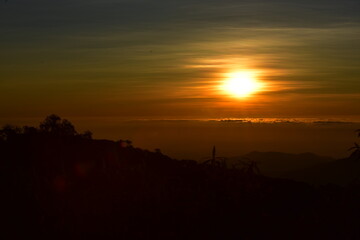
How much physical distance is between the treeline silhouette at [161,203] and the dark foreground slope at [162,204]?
0.05ft

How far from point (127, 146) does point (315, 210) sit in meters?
4.56

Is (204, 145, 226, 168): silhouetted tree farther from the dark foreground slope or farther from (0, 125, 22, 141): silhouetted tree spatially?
(0, 125, 22, 141): silhouetted tree

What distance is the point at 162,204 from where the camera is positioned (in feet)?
24.9

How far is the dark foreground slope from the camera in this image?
7227 mm

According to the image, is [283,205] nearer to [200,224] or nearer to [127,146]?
[200,224]

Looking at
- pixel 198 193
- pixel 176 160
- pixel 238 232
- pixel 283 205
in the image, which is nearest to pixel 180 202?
pixel 198 193

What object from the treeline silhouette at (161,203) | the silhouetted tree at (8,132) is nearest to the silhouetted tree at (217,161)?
the treeline silhouette at (161,203)

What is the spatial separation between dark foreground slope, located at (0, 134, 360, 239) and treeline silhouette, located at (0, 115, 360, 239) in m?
0.01

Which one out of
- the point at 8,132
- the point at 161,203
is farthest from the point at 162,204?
the point at 8,132

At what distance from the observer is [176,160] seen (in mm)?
10328

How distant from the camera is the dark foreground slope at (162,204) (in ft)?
23.7

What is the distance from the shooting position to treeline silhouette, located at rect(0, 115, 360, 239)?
23.7ft

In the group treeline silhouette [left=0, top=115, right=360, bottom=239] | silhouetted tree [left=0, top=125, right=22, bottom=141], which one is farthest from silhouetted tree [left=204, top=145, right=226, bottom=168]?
silhouetted tree [left=0, top=125, right=22, bottom=141]

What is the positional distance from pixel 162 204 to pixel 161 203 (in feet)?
0.08
